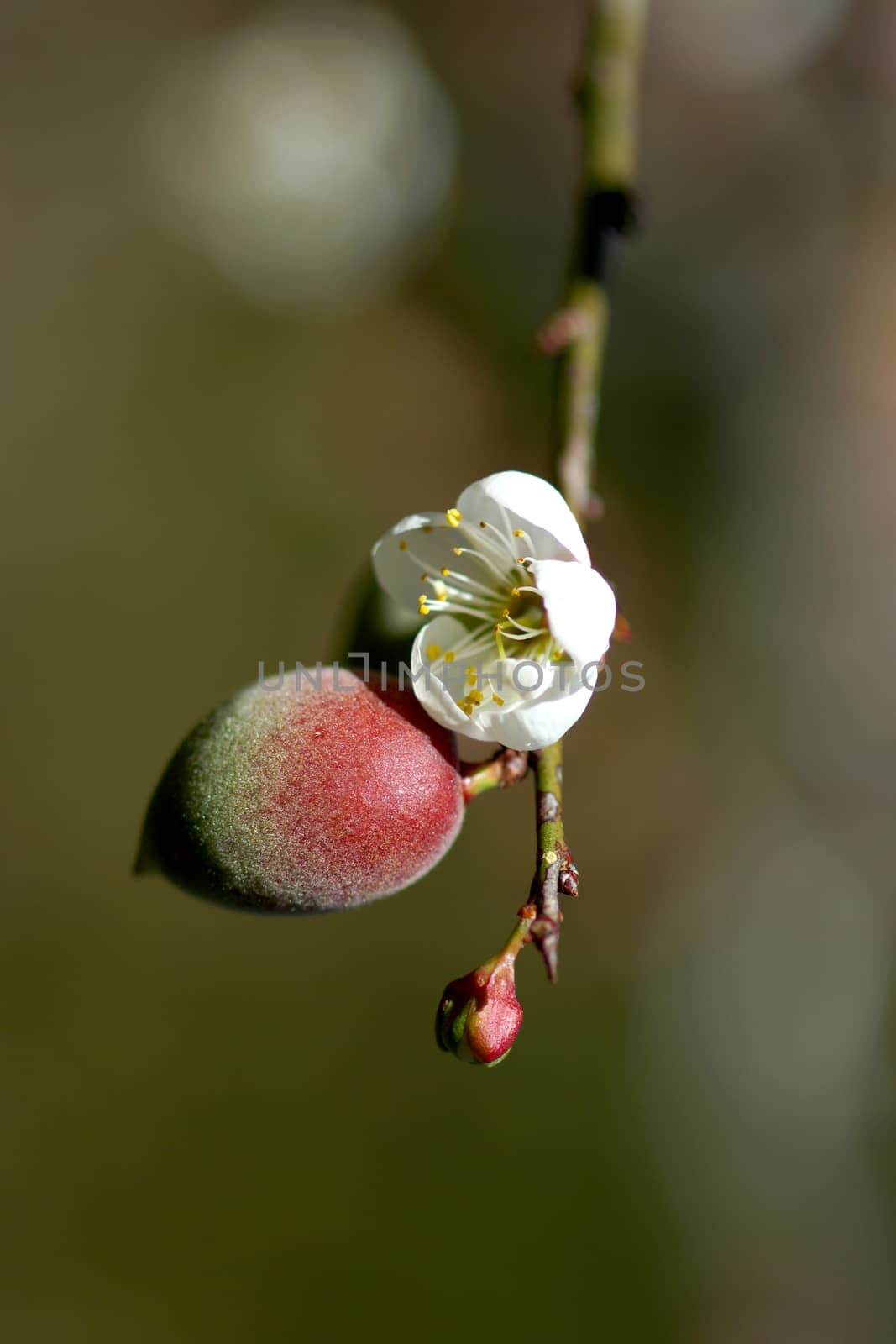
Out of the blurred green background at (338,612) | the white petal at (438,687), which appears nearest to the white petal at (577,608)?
the white petal at (438,687)

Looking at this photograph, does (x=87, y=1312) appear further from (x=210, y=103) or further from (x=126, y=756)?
(x=210, y=103)

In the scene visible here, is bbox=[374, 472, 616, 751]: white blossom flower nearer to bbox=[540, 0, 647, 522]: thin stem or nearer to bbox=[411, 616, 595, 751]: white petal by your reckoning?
bbox=[411, 616, 595, 751]: white petal

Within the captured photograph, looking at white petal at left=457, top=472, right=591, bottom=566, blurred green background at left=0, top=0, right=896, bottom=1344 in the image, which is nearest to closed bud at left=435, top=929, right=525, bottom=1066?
white petal at left=457, top=472, right=591, bottom=566

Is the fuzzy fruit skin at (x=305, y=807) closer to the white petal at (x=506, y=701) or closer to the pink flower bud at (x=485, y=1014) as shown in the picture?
the white petal at (x=506, y=701)

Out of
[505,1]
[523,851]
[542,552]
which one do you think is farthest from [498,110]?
[542,552]

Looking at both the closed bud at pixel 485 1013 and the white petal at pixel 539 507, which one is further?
the white petal at pixel 539 507

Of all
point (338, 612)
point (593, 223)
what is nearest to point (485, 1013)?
point (593, 223)
